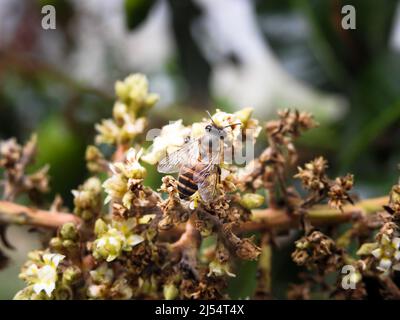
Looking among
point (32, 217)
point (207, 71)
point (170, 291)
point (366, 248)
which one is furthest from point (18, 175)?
point (207, 71)

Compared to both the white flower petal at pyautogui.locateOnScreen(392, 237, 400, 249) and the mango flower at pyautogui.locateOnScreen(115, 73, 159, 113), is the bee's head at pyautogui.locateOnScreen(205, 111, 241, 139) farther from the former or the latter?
the white flower petal at pyautogui.locateOnScreen(392, 237, 400, 249)

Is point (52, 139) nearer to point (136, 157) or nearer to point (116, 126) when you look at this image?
point (116, 126)

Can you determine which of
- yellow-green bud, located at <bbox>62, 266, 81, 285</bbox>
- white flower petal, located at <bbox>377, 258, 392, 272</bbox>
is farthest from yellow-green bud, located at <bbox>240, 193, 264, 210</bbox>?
yellow-green bud, located at <bbox>62, 266, 81, 285</bbox>

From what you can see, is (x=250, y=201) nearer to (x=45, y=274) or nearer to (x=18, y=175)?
(x=45, y=274)

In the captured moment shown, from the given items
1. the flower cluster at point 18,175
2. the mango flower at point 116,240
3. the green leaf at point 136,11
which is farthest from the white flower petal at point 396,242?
the green leaf at point 136,11

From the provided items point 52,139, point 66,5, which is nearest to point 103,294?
point 52,139

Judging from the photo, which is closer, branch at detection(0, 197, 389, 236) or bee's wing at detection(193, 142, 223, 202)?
bee's wing at detection(193, 142, 223, 202)
